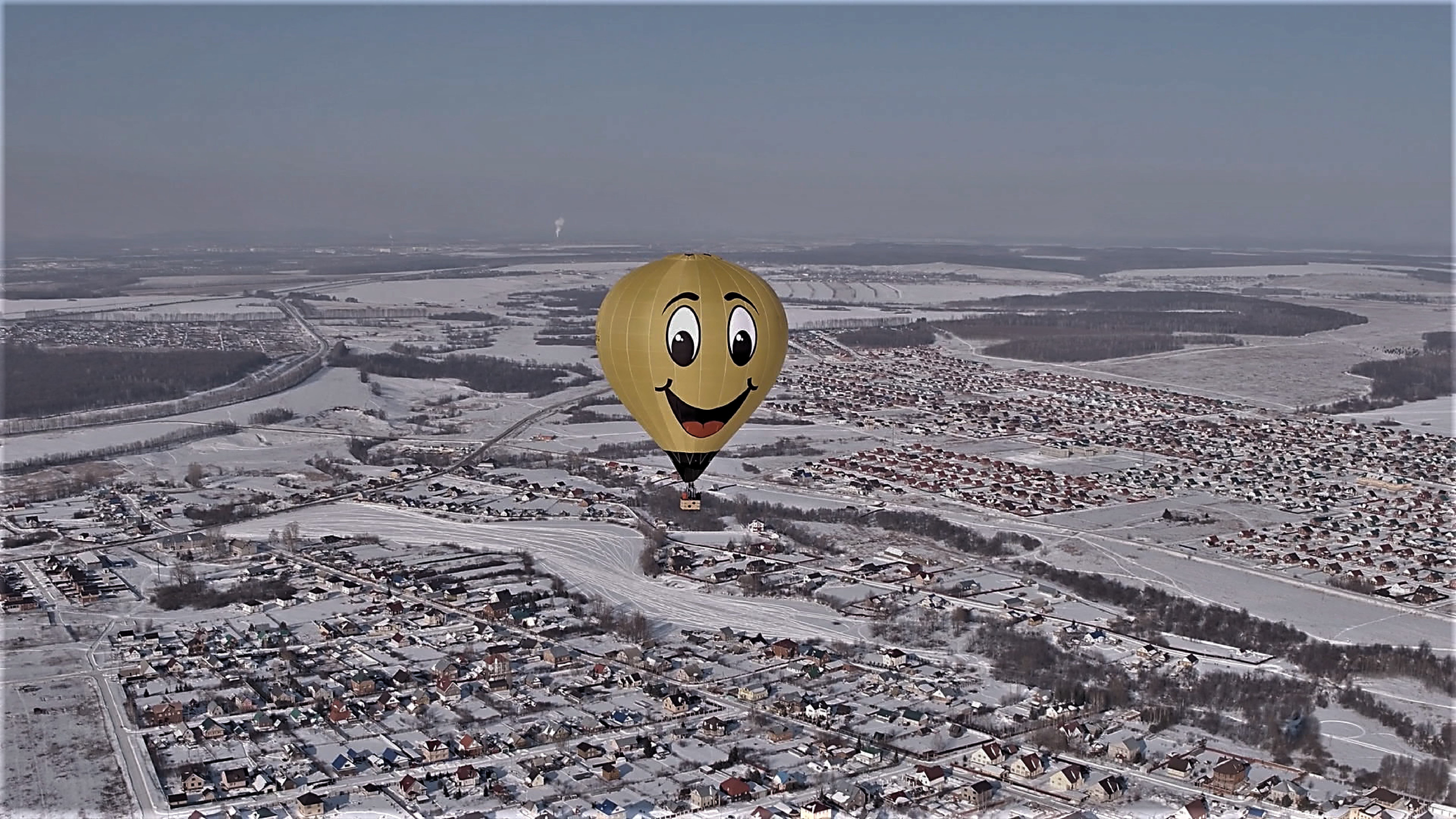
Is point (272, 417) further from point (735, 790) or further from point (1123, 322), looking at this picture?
point (1123, 322)

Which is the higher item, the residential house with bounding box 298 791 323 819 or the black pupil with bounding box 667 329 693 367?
the black pupil with bounding box 667 329 693 367

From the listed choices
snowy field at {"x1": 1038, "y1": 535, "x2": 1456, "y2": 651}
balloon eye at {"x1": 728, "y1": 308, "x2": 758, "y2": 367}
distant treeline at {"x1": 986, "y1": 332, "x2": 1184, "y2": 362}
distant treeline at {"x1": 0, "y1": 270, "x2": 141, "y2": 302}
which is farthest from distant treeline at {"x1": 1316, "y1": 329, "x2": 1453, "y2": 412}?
distant treeline at {"x1": 0, "y1": 270, "x2": 141, "y2": 302}

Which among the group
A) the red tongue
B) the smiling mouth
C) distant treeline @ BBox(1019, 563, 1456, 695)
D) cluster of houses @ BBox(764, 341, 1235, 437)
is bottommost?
distant treeline @ BBox(1019, 563, 1456, 695)

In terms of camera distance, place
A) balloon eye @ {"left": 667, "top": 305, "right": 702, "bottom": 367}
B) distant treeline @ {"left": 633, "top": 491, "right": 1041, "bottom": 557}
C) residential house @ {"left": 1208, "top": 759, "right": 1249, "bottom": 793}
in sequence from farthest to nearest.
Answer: distant treeline @ {"left": 633, "top": 491, "right": 1041, "bottom": 557}, balloon eye @ {"left": 667, "top": 305, "right": 702, "bottom": 367}, residential house @ {"left": 1208, "top": 759, "right": 1249, "bottom": 793}

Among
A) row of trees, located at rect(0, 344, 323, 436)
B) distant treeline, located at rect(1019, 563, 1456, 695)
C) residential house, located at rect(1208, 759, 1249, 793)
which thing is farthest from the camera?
row of trees, located at rect(0, 344, 323, 436)

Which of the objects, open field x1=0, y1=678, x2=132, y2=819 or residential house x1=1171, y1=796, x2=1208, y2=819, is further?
open field x1=0, y1=678, x2=132, y2=819

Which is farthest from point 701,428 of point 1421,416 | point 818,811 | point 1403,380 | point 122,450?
point 1403,380

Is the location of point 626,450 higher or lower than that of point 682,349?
lower

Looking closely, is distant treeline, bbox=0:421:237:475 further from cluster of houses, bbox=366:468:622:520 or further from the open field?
the open field
